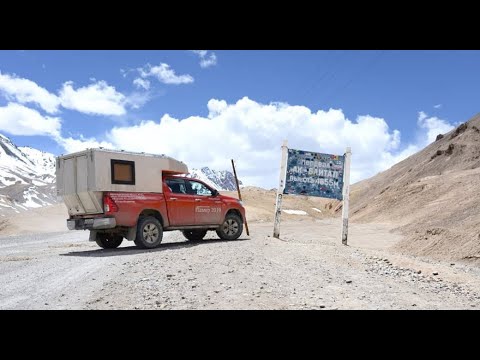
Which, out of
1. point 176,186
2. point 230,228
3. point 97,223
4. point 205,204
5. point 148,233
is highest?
point 176,186

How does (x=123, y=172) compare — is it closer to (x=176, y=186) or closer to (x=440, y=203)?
(x=176, y=186)

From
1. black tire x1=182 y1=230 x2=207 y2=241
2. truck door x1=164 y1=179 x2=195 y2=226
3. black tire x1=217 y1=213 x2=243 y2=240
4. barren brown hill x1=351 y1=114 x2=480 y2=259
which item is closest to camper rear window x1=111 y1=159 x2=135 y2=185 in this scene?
truck door x1=164 y1=179 x2=195 y2=226

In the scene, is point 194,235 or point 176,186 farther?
point 194,235

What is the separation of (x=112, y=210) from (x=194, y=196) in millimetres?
2881

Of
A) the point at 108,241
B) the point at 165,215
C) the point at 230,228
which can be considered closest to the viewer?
the point at 165,215

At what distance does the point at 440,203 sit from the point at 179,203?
68.7ft

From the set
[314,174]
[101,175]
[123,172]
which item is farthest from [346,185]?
[101,175]

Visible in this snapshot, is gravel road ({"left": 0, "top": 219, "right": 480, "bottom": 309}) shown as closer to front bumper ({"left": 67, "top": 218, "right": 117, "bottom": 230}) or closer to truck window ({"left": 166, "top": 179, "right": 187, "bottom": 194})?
front bumper ({"left": 67, "top": 218, "right": 117, "bottom": 230})

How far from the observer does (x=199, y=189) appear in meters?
15.4

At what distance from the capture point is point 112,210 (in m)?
12.9

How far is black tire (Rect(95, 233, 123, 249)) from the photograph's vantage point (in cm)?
1500

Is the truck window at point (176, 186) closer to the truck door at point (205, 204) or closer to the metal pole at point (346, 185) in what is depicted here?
the truck door at point (205, 204)
